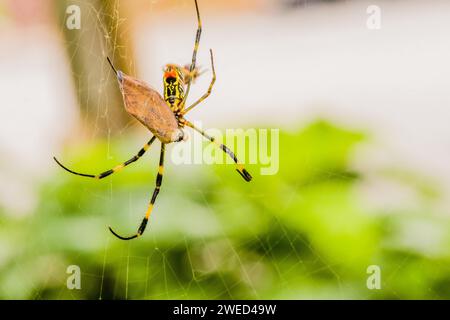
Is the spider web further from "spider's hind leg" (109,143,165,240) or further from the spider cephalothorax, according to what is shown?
the spider cephalothorax

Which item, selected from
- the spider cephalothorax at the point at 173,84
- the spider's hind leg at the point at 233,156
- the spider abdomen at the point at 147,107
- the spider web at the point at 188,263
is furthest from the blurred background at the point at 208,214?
the spider abdomen at the point at 147,107

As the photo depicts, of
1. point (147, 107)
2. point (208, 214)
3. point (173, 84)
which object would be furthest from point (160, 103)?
point (208, 214)

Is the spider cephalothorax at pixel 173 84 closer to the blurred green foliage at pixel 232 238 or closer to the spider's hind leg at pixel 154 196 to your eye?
the spider's hind leg at pixel 154 196

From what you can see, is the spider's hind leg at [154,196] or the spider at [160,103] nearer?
the spider at [160,103]

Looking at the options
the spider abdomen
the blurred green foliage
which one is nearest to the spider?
the spider abdomen

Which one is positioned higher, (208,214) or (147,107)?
(147,107)

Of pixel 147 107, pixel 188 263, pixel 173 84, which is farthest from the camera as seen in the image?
pixel 188 263

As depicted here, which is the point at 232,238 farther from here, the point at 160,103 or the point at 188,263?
the point at 160,103
